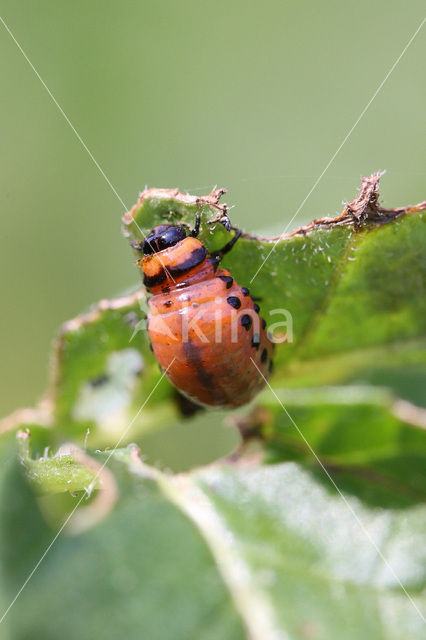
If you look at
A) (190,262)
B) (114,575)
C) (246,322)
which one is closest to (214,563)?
(114,575)

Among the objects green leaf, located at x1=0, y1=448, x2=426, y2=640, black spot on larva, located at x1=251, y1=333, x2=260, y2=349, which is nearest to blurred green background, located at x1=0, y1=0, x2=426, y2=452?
black spot on larva, located at x1=251, y1=333, x2=260, y2=349

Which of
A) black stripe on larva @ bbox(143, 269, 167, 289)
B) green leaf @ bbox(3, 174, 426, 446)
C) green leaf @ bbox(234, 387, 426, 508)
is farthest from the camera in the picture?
black stripe on larva @ bbox(143, 269, 167, 289)

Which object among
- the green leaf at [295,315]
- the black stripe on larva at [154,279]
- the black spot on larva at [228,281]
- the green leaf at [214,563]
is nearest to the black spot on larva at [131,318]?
the green leaf at [295,315]

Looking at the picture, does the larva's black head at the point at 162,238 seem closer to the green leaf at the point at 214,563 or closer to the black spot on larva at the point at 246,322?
the black spot on larva at the point at 246,322

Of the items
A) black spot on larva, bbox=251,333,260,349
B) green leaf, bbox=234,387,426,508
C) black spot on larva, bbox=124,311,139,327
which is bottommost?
green leaf, bbox=234,387,426,508

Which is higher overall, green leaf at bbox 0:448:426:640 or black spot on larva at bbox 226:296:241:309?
black spot on larva at bbox 226:296:241:309

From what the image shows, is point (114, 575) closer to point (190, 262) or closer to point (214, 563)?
point (214, 563)

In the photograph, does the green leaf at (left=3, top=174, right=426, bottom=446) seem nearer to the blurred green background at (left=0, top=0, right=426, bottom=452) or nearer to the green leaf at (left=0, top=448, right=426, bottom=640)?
the green leaf at (left=0, top=448, right=426, bottom=640)

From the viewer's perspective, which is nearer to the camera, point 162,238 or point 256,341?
point 256,341

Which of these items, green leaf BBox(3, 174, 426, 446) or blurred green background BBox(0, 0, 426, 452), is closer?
green leaf BBox(3, 174, 426, 446)
